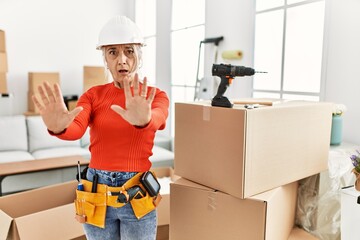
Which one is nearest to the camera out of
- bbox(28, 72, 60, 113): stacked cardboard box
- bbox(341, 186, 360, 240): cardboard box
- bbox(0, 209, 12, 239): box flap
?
bbox(341, 186, 360, 240): cardboard box

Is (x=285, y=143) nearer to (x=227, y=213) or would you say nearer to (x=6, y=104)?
(x=227, y=213)

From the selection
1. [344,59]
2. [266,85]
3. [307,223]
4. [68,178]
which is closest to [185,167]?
[307,223]

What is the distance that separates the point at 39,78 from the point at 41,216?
9.28ft

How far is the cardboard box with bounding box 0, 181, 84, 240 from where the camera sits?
68.3 inches

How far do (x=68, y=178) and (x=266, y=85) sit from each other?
2202 mm

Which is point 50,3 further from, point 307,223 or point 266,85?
A: point 307,223

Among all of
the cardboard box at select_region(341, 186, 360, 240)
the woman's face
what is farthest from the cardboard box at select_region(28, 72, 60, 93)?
the cardboard box at select_region(341, 186, 360, 240)

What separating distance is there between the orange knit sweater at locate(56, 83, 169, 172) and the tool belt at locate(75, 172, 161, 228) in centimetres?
7

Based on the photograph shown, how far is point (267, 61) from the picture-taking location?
104 inches

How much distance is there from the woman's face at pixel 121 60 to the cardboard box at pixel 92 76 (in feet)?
10.4

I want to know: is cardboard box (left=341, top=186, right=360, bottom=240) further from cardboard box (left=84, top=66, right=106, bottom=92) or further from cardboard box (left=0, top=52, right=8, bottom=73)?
cardboard box (left=0, top=52, right=8, bottom=73)

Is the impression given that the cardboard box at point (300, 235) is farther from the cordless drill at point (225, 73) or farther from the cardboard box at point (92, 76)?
the cardboard box at point (92, 76)

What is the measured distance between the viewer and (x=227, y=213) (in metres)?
1.34

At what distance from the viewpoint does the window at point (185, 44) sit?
356 cm
